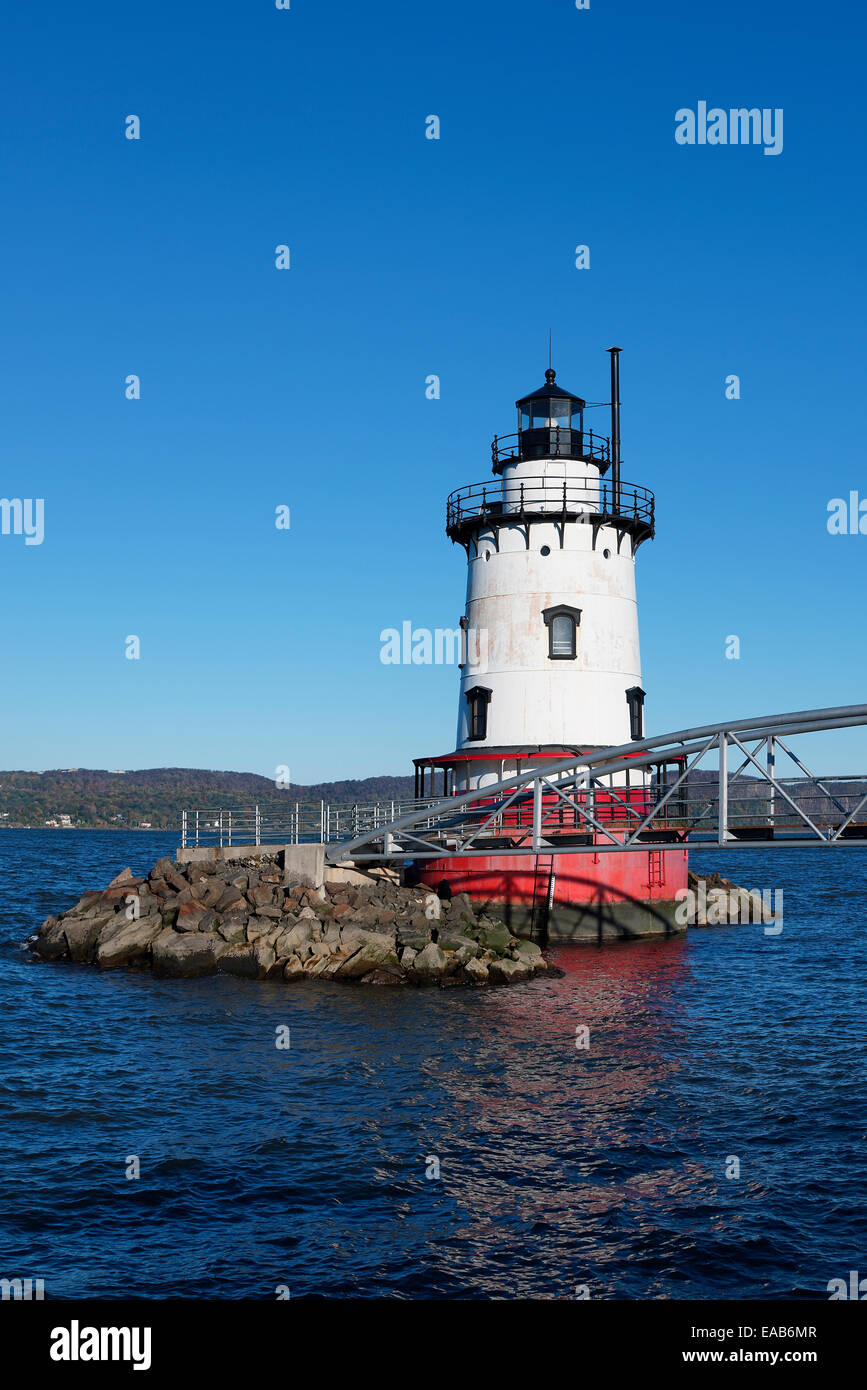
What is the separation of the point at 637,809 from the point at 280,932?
465 inches

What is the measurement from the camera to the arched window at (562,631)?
37094 millimetres

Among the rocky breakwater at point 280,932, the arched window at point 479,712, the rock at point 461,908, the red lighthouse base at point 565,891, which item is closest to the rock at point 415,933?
the rocky breakwater at point 280,932

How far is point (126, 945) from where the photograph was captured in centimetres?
2922

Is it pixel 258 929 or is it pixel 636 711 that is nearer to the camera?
pixel 258 929

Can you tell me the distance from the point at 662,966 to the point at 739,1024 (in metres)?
6.58

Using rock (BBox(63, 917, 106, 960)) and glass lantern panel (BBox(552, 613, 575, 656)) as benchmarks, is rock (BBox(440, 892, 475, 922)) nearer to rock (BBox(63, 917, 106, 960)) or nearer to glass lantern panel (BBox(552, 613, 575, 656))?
glass lantern panel (BBox(552, 613, 575, 656))

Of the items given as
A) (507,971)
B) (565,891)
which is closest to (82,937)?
(507,971)

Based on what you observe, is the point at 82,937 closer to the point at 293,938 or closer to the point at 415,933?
the point at 293,938

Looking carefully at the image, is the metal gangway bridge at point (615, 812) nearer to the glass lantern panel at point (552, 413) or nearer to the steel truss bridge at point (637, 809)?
the steel truss bridge at point (637, 809)

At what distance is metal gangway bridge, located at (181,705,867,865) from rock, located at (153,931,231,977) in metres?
5.28

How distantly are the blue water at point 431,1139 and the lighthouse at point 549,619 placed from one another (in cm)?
1045

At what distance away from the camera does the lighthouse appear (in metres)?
36.7
